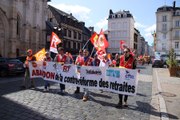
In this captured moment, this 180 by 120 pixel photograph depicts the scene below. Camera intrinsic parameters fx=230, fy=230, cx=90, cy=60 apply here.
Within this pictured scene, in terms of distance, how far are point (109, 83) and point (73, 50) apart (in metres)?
48.1

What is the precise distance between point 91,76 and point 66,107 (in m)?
1.98

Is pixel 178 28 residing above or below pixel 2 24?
above

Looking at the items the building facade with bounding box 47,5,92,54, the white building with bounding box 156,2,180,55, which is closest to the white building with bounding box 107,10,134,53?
the white building with bounding box 156,2,180,55

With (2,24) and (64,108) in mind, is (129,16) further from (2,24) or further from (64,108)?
(64,108)

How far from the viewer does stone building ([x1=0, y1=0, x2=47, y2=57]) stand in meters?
29.7

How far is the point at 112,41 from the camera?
257 feet

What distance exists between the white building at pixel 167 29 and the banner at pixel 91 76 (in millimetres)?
63204

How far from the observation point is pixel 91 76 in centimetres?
920

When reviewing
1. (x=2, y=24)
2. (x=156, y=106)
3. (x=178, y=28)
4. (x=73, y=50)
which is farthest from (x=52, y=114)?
(x=178, y=28)

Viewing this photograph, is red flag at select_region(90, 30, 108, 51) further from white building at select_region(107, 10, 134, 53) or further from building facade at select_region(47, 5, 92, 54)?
white building at select_region(107, 10, 134, 53)

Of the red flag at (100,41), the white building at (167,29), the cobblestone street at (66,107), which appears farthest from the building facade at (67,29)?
the cobblestone street at (66,107)

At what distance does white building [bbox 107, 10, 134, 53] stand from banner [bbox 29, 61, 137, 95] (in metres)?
66.5

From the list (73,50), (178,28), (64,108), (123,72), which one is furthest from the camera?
(178,28)

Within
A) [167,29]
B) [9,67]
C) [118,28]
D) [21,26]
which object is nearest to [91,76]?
[9,67]
